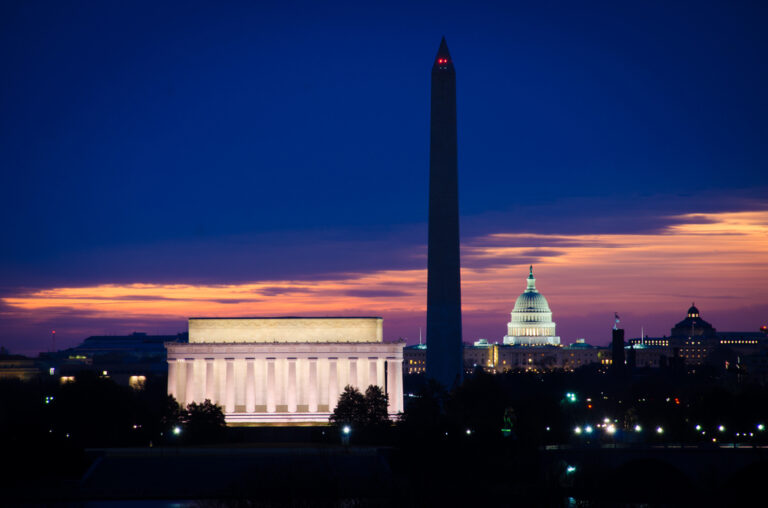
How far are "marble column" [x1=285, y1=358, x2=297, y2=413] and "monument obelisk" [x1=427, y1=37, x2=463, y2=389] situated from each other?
1707 cm

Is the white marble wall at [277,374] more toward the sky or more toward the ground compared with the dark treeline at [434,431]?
more toward the sky

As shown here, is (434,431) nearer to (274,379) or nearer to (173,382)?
(274,379)

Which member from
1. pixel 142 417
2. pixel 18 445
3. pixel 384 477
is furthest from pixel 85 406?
pixel 384 477

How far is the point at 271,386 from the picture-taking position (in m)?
150

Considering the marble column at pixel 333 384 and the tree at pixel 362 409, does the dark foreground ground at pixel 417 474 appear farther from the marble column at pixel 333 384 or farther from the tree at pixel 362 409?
the marble column at pixel 333 384

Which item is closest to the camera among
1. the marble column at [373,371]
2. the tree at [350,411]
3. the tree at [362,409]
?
the tree at [362,409]

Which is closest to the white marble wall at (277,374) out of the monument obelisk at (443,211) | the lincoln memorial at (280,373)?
the lincoln memorial at (280,373)

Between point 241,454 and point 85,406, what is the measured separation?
23.8 m

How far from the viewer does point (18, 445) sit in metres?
107

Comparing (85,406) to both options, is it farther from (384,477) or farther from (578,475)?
(578,475)

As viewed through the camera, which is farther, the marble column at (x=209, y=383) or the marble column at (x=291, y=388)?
the marble column at (x=209, y=383)

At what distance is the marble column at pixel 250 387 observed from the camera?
149m

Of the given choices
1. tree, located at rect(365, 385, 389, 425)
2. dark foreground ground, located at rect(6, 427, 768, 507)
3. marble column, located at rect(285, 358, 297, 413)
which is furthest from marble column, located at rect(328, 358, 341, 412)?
dark foreground ground, located at rect(6, 427, 768, 507)

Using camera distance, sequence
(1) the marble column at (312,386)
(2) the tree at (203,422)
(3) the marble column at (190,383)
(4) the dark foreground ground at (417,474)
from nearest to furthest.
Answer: (4) the dark foreground ground at (417,474) → (2) the tree at (203,422) → (3) the marble column at (190,383) → (1) the marble column at (312,386)
